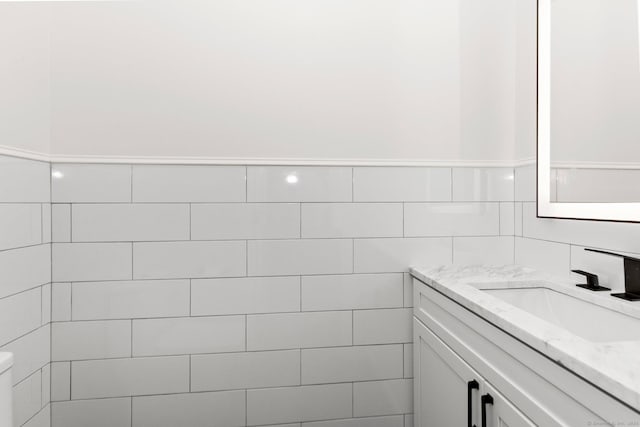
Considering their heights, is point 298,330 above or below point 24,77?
below

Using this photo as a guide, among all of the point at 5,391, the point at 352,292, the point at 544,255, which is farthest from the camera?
the point at 352,292

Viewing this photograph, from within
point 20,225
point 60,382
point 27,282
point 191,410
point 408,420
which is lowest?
point 408,420

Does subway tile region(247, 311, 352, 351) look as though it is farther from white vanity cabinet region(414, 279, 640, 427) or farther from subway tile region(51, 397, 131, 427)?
subway tile region(51, 397, 131, 427)

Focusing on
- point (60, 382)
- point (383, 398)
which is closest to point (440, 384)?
point (383, 398)

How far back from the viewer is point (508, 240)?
1822 mm

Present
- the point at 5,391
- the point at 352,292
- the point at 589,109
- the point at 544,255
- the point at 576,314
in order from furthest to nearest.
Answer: the point at 352,292, the point at 544,255, the point at 589,109, the point at 576,314, the point at 5,391

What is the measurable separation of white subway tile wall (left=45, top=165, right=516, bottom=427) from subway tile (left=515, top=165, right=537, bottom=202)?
45 mm

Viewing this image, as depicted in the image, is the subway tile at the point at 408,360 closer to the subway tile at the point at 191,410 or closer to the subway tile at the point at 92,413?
the subway tile at the point at 191,410

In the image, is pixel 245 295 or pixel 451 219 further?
pixel 451 219

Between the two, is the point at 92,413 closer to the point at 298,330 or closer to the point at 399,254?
the point at 298,330

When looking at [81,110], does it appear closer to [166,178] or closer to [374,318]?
[166,178]

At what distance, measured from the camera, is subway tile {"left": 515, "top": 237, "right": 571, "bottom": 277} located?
1528mm

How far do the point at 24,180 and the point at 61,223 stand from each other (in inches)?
9.0

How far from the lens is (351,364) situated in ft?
5.67
